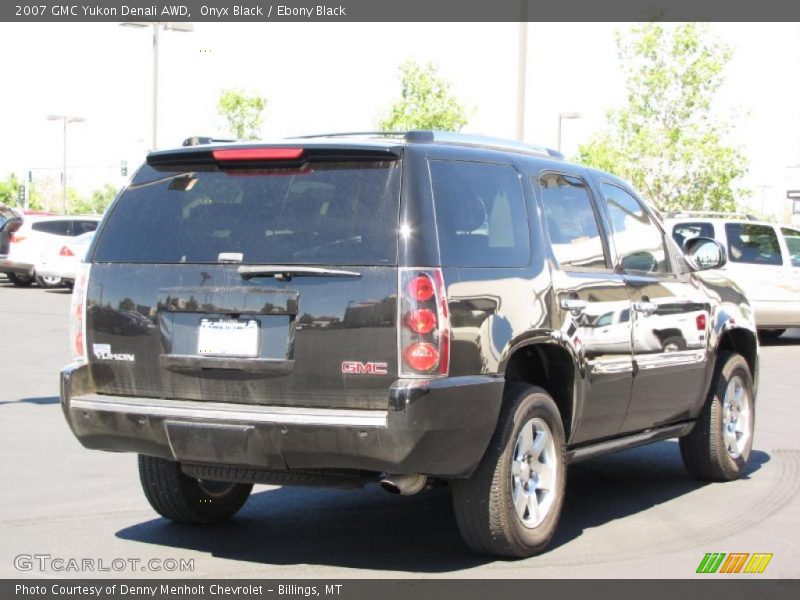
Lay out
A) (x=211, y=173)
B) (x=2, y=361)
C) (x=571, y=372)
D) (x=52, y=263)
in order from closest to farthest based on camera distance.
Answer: (x=211, y=173)
(x=571, y=372)
(x=2, y=361)
(x=52, y=263)

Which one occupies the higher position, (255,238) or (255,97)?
(255,97)

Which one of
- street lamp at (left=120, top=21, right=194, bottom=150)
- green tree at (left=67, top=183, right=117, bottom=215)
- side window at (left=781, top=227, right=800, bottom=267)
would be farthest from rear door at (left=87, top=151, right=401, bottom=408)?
green tree at (left=67, top=183, right=117, bottom=215)

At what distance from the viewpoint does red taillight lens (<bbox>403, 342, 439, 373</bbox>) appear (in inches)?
212

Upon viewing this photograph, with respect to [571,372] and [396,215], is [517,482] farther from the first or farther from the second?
[396,215]

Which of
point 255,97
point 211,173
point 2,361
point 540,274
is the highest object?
point 255,97

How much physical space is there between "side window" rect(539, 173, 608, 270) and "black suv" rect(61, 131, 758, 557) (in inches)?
0.7

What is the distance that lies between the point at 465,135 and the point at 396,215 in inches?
39.6

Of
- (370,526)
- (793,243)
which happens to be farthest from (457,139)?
(793,243)

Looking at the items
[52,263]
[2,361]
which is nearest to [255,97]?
[52,263]

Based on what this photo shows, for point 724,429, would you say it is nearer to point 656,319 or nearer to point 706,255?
point 706,255

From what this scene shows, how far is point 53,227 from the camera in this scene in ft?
101

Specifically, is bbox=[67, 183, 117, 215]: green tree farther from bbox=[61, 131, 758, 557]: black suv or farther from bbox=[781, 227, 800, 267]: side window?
bbox=[61, 131, 758, 557]: black suv

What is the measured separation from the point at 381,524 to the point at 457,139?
213cm

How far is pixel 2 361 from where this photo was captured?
14859mm
